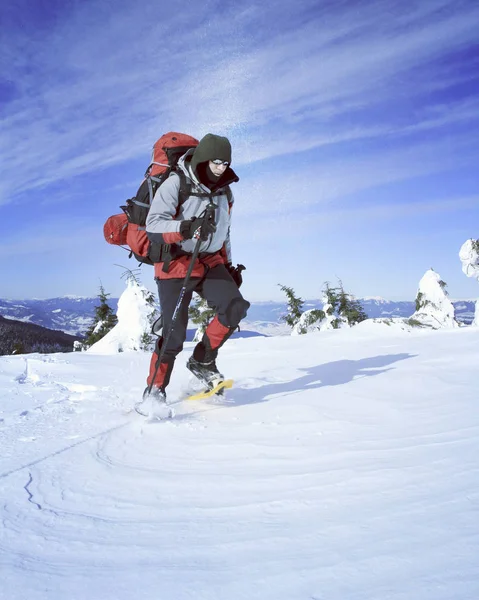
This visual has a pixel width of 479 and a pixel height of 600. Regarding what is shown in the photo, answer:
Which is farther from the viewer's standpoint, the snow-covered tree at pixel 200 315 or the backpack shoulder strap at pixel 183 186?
the snow-covered tree at pixel 200 315

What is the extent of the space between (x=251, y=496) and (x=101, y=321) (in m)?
33.5

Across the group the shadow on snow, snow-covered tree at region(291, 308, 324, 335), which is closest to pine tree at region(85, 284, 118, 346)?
snow-covered tree at region(291, 308, 324, 335)

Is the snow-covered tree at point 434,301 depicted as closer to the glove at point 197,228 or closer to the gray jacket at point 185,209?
the gray jacket at point 185,209

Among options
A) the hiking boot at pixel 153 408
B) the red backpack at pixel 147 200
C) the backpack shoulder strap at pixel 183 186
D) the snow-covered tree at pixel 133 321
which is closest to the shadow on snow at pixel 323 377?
the hiking boot at pixel 153 408

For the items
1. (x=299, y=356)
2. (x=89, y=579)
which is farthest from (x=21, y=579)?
(x=299, y=356)

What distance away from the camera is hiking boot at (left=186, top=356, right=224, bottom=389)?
453cm

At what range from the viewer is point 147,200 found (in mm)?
4180

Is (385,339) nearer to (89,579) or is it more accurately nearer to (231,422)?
(231,422)

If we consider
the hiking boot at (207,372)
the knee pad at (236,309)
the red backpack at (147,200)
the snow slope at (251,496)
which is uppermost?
the red backpack at (147,200)

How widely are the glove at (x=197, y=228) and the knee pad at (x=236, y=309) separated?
750 millimetres

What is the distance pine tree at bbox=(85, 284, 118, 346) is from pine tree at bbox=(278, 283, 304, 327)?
13.2 m

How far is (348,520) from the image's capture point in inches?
62.9

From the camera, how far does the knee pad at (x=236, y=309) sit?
14.5ft

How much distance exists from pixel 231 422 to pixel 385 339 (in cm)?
506
